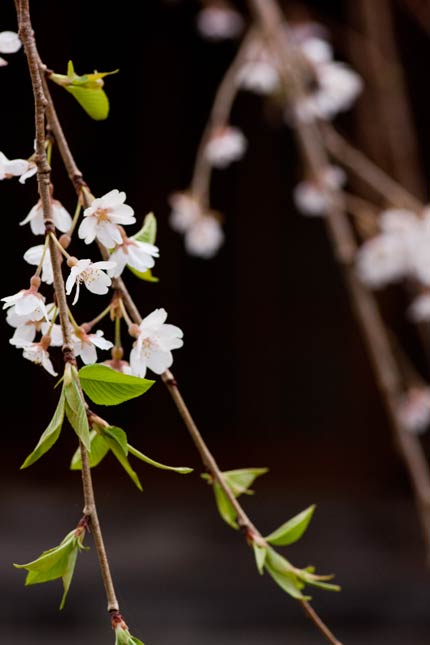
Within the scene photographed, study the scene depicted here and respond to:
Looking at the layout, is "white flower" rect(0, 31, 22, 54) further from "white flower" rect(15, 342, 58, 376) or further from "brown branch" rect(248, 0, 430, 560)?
"brown branch" rect(248, 0, 430, 560)

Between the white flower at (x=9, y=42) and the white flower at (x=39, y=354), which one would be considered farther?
the white flower at (x=9, y=42)

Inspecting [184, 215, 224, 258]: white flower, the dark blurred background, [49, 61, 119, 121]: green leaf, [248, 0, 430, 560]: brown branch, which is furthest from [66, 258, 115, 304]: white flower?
the dark blurred background

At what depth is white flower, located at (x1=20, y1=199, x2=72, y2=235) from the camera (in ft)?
1.79

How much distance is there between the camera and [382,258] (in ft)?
5.55

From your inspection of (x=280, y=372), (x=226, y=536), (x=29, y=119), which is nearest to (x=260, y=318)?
(x=280, y=372)

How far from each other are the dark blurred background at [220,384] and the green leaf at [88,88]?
2.11 m

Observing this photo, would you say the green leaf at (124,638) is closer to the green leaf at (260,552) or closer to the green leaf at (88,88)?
the green leaf at (260,552)

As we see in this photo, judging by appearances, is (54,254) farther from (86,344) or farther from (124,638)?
(124,638)

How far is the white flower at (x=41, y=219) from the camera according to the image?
1.79 feet

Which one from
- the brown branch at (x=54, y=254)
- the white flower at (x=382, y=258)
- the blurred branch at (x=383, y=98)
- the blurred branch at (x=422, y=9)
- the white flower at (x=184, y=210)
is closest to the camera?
the brown branch at (x=54, y=254)

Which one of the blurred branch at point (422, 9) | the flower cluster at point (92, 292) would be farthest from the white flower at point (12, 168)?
the blurred branch at point (422, 9)

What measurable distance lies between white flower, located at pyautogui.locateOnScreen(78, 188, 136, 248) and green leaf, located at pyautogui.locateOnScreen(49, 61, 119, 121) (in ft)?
0.23

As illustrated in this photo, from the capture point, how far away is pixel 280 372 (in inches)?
131

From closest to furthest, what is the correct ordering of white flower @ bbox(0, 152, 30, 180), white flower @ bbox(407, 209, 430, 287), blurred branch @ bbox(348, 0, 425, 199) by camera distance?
white flower @ bbox(0, 152, 30, 180)
white flower @ bbox(407, 209, 430, 287)
blurred branch @ bbox(348, 0, 425, 199)
